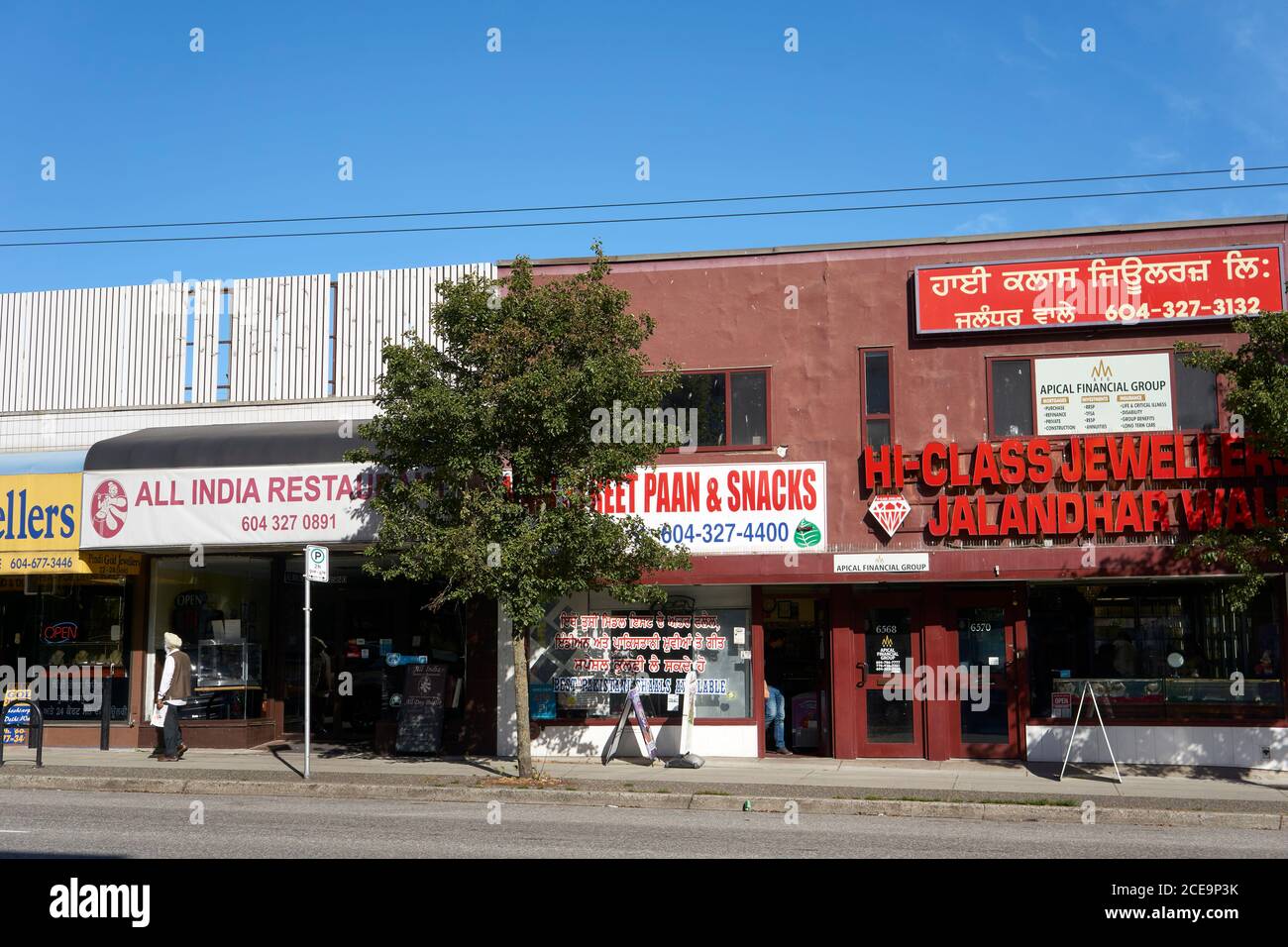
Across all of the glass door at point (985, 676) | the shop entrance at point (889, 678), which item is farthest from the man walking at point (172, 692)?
the glass door at point (985, 676)

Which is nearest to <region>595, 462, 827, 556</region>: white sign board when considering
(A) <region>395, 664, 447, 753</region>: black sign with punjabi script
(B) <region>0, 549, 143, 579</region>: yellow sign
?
(A) <region>395, 664, 447, 753</region>: black sign with punjabi script

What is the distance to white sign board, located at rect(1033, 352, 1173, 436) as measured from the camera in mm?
17234

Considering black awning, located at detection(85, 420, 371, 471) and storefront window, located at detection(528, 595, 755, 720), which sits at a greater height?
black awning, located at detection(85, 420, 371, 471)

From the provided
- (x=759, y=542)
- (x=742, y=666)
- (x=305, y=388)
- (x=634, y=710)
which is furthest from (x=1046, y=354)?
(x=305, y=388)

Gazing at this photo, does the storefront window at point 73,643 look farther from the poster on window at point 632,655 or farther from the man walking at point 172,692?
the poster on window at point 632,655

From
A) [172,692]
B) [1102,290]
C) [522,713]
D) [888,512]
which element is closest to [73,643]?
[172,692]

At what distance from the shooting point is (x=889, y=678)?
704 inches

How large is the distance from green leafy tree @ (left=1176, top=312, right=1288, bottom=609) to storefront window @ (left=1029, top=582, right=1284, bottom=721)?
5.40 feet

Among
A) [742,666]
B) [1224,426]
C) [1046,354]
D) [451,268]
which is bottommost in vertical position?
[742,666]

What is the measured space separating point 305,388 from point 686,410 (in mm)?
6470

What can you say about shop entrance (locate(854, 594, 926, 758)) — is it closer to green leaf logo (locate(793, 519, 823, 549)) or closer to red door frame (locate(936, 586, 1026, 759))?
red door frame (locate(936, 586, 1026, 759))

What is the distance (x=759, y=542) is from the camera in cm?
1788

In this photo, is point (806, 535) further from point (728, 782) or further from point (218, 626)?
point (218, 626)
